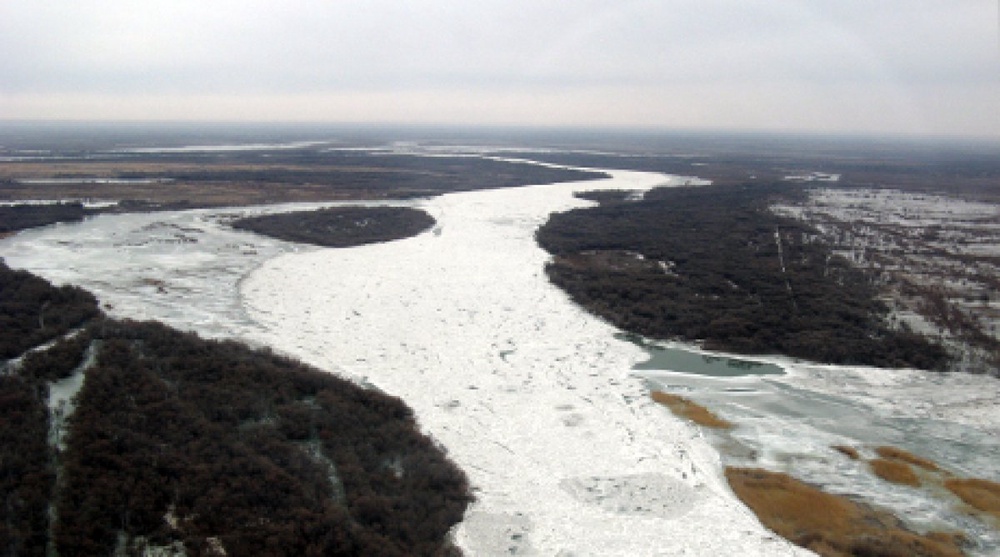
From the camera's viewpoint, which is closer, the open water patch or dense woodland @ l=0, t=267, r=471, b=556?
dense woodland @ l=0, t=267, r=471, b=556

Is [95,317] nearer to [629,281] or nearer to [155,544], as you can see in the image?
[155,544]

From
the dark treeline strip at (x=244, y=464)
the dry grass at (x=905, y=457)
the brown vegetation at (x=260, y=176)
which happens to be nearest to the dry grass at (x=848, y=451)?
the dry grass at (x=905, y=457)

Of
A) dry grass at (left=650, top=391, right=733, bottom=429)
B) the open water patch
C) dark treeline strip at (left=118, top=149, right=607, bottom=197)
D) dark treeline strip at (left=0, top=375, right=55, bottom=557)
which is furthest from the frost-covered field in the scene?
dark treeline strip at (left=118, top=149, right=607, bottom=197)

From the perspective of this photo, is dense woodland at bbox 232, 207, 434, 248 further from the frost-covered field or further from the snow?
the frost-covered field

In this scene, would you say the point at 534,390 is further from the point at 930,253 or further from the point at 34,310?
the point at 930,253

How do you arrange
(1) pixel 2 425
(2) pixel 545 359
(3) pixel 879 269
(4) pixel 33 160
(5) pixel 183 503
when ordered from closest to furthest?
(5) pixel 183 503, (1) pixel 2 425, (2) pixel 545 359, (3) pixel 879 269, (4) pixel 33 160

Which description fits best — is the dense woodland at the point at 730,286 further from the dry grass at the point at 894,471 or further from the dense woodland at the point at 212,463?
the dense woodland at the point at 212,463

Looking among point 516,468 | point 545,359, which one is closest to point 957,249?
point 545,359
